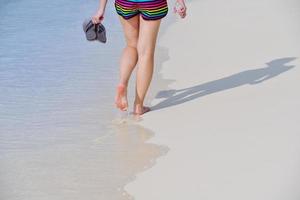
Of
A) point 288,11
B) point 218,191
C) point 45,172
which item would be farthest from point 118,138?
point 288,11

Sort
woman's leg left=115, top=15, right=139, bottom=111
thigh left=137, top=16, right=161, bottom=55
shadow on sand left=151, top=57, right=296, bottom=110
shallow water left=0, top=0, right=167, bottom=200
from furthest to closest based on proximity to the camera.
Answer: shadow on sand left=151, top=57, right=296, bottom=110 < woman's leg left=115, top=15, right=139, bottom=111 < thigh left=137, top=16, right=161, bottom=55 < shallow water left=0, top=0, right=167, bottom=200

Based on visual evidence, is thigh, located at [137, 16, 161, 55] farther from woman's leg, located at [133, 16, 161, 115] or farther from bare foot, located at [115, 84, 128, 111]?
bare foot, located at [115, 84, 128, 111]

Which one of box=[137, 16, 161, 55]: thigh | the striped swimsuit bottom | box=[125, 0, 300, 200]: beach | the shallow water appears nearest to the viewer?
box=[125, 0, 300, 200]: beach

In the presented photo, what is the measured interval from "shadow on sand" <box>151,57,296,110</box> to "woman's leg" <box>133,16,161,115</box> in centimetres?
22

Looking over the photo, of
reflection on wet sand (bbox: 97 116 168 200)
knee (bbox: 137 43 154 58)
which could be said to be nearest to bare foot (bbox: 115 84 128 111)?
reflection on wet sand (bbox: 97 116 168 200)

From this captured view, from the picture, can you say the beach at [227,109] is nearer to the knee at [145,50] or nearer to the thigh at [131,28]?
the knee at [145,50]

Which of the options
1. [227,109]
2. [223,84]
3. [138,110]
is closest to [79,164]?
[138,110]

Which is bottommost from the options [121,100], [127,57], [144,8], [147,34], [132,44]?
[121,100]

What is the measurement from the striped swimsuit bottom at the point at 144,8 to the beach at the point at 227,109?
0.77 metres

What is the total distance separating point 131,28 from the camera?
5242mm

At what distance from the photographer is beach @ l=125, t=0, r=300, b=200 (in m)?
4.08

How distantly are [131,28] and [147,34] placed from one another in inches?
6.3

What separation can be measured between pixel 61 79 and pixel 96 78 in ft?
1.02

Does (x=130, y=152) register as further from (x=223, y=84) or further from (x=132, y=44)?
(x=223, y=84)
